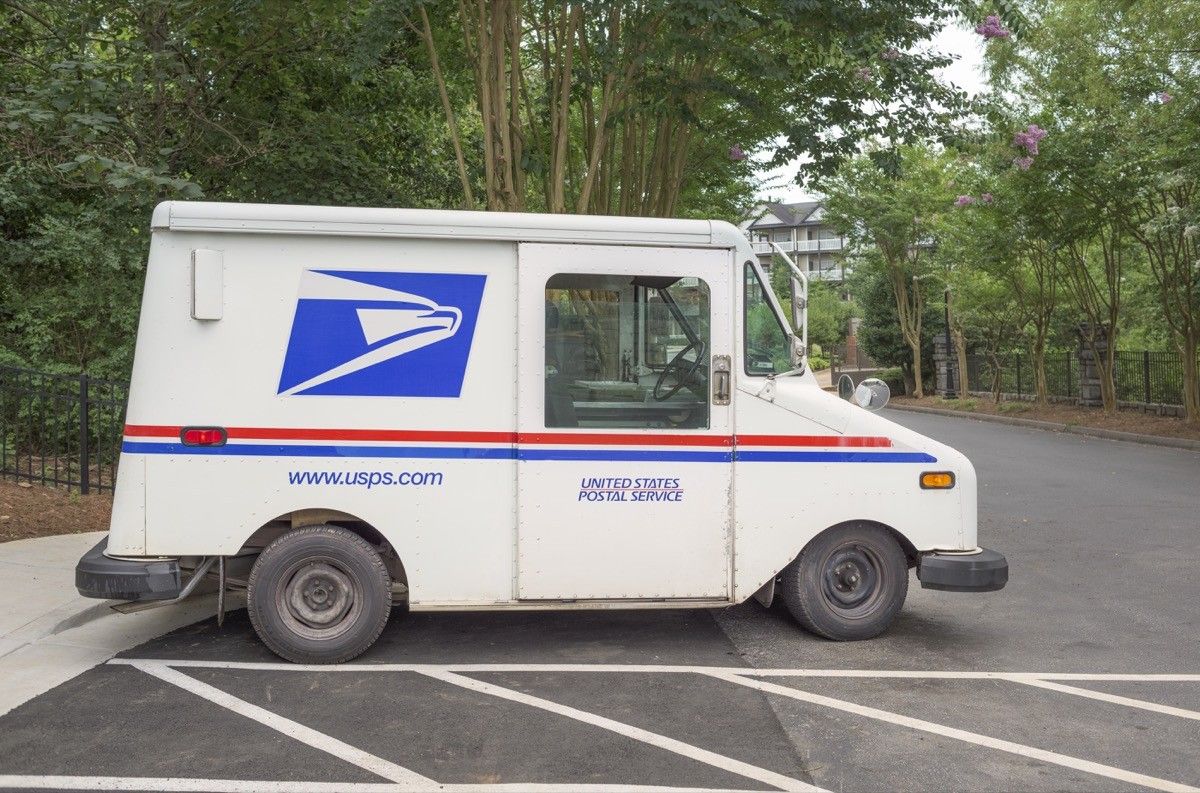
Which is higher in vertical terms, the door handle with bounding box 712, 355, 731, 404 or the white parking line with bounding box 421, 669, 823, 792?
the door handle with bounding box 712, 355, 731, 404

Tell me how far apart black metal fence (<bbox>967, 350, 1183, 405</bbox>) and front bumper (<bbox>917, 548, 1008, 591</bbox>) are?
2027cm

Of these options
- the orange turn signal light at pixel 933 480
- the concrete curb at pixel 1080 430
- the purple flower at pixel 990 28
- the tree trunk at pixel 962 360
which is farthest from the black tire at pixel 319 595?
the tree trunk at pixel 962 360

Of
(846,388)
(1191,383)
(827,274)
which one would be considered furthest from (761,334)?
(827,274)

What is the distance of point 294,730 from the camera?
5133 mm

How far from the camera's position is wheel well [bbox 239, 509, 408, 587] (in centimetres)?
633

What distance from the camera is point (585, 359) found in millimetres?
6355

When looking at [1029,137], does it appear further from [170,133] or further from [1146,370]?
[170,133]

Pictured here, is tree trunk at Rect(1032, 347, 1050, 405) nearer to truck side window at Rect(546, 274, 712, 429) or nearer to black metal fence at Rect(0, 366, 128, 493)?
black metal fence at Rect(0, 366, 128, 493)

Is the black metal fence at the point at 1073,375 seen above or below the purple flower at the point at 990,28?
below

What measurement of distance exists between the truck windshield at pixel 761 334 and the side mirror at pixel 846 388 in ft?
1.95

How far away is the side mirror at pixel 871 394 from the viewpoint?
6.75 metres

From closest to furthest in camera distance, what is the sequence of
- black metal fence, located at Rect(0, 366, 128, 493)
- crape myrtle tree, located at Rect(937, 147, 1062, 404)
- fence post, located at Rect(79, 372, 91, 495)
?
fence post, located at Rect(79, 372, 91, 495), black metal fence, located at Rect(0, 366, 128, 493), crape myrtle tree, located at Rect(937, 147, 1062, 404)

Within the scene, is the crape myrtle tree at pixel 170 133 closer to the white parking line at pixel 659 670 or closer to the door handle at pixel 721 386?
the white parking line at pixel 659 670

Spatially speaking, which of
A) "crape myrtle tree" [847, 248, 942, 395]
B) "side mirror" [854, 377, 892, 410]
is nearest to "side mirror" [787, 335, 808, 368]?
"side mirror" [854, 377, 892, 410]
